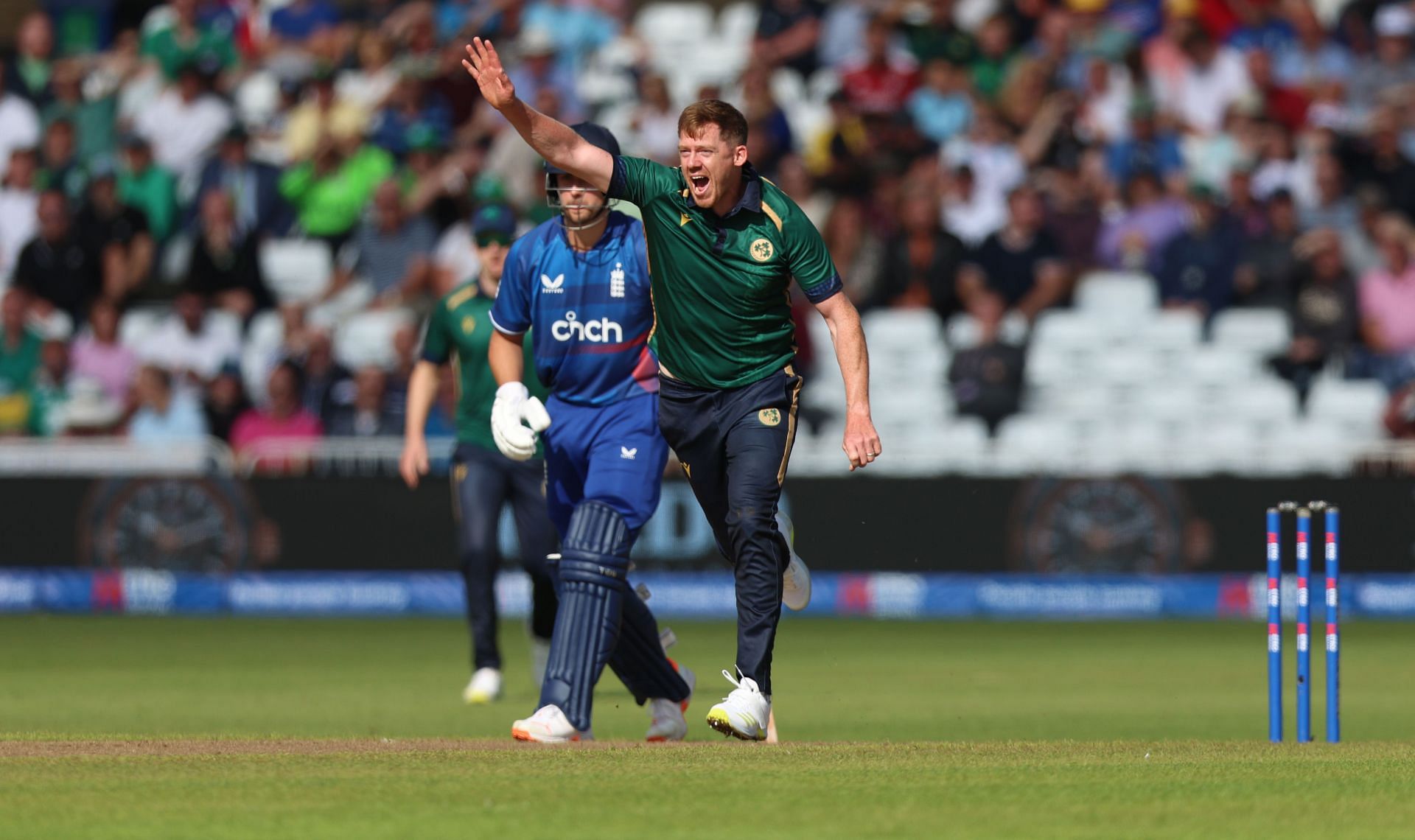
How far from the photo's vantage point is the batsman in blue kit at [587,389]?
8.74m

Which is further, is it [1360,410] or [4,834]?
[1360,410]

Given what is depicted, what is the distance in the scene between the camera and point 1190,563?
17.5 m

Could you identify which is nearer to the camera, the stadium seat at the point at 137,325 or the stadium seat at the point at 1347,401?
the stadium seat at the point at 1347,401

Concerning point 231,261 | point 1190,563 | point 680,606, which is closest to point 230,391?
point 231,261

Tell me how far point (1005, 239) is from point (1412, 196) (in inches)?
139

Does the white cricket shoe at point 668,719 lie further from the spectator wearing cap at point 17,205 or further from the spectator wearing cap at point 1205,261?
the spectator wearing cap at point 17,205

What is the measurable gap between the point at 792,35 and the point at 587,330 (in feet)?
45.8

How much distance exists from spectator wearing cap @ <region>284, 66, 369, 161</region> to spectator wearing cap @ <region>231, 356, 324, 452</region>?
368 cm

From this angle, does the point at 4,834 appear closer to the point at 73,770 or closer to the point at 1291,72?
the point at 73,770

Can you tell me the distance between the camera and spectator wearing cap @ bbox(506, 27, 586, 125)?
70.8ft

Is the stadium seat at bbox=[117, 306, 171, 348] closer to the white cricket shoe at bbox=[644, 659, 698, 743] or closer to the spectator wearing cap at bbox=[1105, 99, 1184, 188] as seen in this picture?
the spectator wearing cap at bbox=[1105, 99, 1184, 188]

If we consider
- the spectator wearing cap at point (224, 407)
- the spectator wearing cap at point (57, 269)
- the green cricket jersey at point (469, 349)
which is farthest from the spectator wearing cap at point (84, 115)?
the green cricket jersey at point (469, 349)

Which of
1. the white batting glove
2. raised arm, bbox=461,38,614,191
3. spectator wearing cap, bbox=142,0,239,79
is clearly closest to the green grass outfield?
the white batting glove

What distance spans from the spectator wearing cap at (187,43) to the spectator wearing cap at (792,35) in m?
5.27
